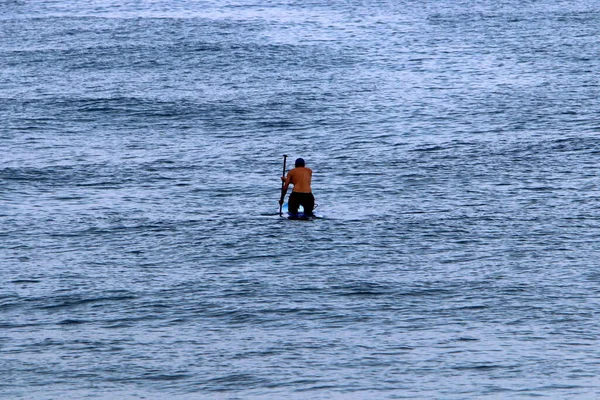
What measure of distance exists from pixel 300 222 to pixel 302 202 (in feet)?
2.02

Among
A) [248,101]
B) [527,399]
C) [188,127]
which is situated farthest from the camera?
[248,101]

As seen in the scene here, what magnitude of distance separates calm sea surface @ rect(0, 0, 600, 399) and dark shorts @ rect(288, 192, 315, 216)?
41 centimetres

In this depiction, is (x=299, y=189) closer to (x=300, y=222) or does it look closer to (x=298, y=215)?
(x=298, y=215)

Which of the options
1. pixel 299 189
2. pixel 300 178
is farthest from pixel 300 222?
pixel 300 178

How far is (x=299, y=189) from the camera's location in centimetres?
3388

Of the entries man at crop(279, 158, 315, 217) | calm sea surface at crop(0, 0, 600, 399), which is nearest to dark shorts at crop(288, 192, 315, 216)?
man at crop(279, 158, 315, 217)

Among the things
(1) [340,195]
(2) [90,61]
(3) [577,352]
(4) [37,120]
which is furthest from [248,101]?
(3) [577,352]

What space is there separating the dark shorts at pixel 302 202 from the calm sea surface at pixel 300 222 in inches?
16.2

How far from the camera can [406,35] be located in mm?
74438

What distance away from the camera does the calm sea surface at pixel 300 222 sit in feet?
76.0

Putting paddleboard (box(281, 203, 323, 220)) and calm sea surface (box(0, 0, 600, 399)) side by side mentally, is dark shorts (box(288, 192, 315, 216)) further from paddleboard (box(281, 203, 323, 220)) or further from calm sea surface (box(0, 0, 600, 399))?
calm sea surface (box(0, 0, 600, 399))

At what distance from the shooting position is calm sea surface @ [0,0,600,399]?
23172 mm

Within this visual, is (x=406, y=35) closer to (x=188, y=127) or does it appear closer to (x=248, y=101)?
(x=248, y=101)

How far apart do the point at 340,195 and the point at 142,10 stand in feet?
167
